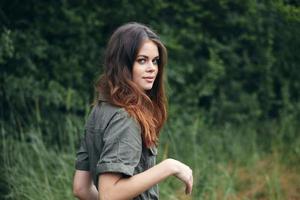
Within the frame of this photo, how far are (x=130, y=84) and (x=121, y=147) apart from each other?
0.31m

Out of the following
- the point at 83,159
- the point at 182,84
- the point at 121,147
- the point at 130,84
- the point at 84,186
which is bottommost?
the point at 182,84

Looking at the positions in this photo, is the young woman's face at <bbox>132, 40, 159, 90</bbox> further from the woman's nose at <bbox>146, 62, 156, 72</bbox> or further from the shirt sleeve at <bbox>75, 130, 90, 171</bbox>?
the shirt sleeve at <bbox>75, 130, 90, 171</bbox>

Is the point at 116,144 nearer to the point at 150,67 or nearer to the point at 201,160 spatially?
the point at 150,67

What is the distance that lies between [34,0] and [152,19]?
1382 mm

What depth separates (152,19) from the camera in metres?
7.79

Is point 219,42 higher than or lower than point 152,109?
lower

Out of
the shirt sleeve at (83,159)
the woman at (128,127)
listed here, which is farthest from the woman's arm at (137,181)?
the shirt sleeve at (83,159)

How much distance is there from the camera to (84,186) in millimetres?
3318

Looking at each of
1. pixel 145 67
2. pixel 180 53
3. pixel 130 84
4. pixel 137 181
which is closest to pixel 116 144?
pixel 137 181

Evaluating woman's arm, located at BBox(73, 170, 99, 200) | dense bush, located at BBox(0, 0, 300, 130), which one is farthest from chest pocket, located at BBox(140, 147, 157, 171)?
dense bush, located at BBox(0, 0, 300, 130)

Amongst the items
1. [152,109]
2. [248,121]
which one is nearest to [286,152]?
[248,121]

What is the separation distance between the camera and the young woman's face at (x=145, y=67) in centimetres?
309

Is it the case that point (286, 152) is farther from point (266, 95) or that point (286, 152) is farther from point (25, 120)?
point (25, 120)

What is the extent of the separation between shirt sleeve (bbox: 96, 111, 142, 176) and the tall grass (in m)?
2.49
